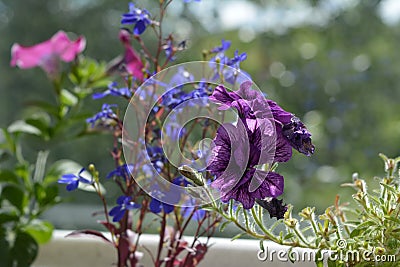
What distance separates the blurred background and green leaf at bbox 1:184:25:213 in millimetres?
592

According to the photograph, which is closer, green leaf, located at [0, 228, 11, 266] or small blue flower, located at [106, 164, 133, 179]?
small blue flower, located at [106, 164, 133, 179]

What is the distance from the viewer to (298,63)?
150cm

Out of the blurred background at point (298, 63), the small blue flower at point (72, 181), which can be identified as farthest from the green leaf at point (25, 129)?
the blurred background at point (298, 63)

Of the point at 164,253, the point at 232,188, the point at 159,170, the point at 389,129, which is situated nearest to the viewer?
the point at 232,188

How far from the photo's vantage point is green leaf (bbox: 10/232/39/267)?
727mm

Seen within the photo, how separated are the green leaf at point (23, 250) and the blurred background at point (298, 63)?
2.05 feet

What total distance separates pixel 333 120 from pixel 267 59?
22 cm

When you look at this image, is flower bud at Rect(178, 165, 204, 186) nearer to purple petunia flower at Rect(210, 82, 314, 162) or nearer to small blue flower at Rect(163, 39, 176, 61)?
purple petunia flower at Rect(210, 82, 314, 162)

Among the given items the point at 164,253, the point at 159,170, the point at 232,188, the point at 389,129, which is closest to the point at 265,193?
the point at 232,188

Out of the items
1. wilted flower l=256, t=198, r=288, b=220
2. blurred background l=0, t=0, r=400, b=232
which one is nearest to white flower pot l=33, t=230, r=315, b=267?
wilted flower l=256, t=198, r=288, b=220

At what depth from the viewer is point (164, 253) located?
0.74 metres

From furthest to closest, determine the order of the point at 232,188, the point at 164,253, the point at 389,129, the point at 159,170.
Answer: the point at 389,129 → the point at 164,253 → the point at 159,170 → the point at 232,188

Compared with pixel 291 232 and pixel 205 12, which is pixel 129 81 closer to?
pixel 291 232

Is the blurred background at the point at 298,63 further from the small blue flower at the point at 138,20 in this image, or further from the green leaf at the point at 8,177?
the small blue flower at the point at 138,20
